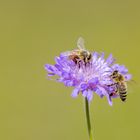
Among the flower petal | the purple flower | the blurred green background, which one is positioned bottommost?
the flower petal

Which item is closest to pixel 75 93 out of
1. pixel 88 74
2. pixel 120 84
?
pixel 88 74

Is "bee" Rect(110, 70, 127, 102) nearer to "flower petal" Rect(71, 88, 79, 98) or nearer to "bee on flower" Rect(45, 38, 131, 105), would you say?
"bee on flower" Rect(45, 38, 131, 105)

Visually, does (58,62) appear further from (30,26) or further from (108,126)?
(30,26)

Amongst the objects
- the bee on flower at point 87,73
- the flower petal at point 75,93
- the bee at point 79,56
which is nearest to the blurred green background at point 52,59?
the bee on flower at point 87,73

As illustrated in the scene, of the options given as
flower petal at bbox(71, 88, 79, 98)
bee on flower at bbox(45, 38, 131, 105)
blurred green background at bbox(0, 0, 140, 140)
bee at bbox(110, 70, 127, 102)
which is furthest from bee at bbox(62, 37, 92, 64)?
blurred green background at bbox(0, 0, 140, 140)

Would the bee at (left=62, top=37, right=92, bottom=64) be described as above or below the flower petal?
above

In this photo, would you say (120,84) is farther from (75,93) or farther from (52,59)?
(52,59)
